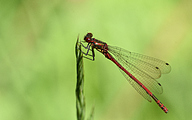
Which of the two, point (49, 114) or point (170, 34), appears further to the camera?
point (170, 34)

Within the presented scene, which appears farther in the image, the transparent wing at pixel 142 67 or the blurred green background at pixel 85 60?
the transparent wing at pixel 142 67

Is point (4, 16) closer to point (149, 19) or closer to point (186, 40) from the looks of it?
point (149, 19)

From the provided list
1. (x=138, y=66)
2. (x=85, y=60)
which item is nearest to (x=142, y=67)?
(x=138, y=66)

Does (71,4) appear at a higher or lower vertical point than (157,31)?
higher

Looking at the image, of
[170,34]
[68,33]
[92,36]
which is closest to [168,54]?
[170,34]

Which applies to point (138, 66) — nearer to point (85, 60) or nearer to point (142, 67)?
point (142, 67)
